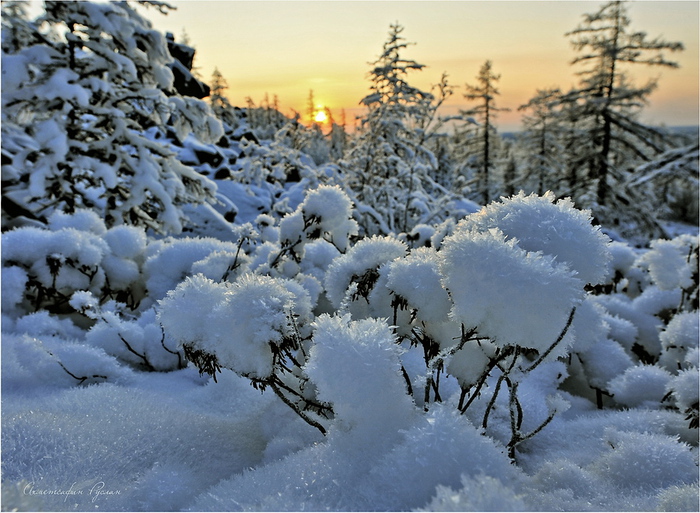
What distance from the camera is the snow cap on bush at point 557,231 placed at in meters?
0.96

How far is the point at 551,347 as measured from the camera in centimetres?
92

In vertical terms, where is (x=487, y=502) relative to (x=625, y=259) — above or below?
above

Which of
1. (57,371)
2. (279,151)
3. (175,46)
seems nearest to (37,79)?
(279,151)

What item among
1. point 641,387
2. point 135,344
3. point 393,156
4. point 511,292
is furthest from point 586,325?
point 393,156

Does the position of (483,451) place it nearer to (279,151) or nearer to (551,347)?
(551,347)

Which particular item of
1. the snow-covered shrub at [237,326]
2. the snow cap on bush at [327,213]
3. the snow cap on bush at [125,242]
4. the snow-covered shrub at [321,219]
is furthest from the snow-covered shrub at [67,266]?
the snow-covered shrub at [237,326]

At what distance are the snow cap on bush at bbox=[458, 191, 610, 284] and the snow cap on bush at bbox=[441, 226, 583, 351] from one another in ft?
0.25

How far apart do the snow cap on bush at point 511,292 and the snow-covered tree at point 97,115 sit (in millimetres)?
6341

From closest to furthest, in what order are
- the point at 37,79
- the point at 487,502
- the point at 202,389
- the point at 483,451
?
the point at 487,502, the point at 483,451, the point at 202,389, the point at 37,79

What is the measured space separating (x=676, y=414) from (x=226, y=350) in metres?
1.70

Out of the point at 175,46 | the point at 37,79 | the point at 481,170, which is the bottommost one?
the point at 481,170

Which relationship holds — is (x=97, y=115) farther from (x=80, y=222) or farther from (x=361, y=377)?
(x=361, y=377)

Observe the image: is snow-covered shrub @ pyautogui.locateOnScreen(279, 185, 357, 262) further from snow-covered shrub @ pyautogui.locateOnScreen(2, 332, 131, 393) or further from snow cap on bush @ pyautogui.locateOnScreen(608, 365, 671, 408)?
snow cap on bush @ pyautogui.locateOnScreen(608, 365, 671, 408)

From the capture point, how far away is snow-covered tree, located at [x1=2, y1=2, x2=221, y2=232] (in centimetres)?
589
